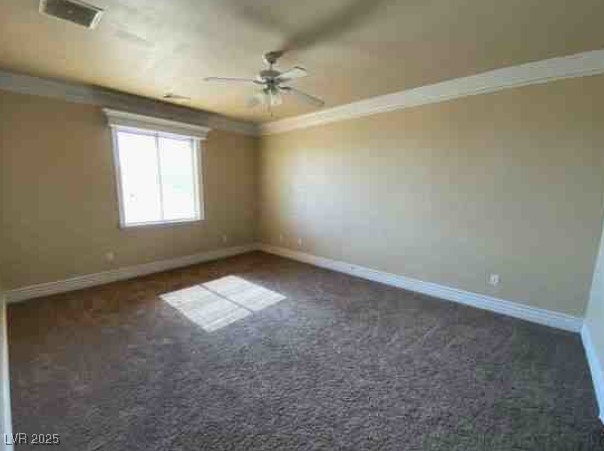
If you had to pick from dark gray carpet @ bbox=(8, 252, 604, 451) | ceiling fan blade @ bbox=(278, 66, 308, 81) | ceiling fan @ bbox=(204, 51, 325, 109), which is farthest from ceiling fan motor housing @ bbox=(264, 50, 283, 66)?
dark gray carpet @ bbox=(8, 252, 604, 451)

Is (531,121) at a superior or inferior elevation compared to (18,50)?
inferior

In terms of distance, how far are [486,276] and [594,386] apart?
1336 millimetres

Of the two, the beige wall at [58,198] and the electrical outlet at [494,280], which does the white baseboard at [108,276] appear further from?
the electrical outlet at [494,280]

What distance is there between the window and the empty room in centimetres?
3

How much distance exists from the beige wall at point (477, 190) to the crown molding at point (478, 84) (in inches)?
3.2

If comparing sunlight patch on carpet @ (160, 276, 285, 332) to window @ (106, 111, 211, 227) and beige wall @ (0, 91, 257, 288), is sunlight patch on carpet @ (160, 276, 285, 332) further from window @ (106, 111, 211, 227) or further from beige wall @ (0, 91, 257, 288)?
window @ (106, 111, 211, 227)

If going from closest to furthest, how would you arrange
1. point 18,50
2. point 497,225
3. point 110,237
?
point 18,50, point 497,225, point 110,237

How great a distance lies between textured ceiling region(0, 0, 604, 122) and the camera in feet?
6.29

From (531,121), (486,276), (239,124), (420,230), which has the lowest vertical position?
(486,276)

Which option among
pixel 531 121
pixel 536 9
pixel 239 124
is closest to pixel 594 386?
pixel 531 121

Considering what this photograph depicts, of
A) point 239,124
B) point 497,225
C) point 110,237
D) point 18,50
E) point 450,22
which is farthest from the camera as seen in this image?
point 239,124

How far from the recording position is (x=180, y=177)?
4793 mm

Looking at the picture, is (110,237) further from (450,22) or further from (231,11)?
(450,22)

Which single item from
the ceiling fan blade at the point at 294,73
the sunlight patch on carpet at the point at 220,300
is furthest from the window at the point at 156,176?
the ceiling fan blade at the point at 294,73
